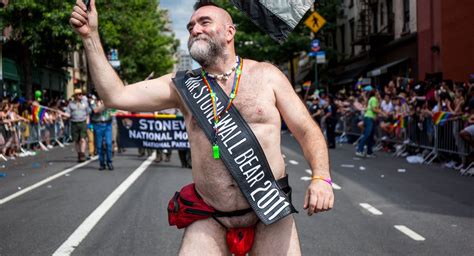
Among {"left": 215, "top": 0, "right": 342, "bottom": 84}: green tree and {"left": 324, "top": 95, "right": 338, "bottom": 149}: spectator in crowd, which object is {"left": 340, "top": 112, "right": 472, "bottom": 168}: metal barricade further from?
{"left": 215, "top": 0, "right": 342, "bottom": 84}: green tree

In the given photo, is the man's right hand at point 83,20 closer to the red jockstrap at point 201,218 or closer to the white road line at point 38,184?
the red jockstrap at point 201,218

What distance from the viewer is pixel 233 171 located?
11.0ft

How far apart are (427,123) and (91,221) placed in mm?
10861

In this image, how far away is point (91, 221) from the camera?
821 centimetres

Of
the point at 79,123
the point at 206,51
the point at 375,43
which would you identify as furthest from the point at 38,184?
the point at 375,43

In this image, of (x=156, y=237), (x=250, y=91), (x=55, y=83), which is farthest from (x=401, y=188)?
(x=55, y=83)

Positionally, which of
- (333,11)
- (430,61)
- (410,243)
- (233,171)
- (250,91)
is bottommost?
(410,243)

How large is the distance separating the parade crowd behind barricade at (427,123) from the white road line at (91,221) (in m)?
6.59

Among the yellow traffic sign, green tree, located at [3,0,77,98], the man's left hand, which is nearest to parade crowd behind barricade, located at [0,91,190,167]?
green tree, located at [3,0,77,98]

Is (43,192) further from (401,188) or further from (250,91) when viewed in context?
(250,91)

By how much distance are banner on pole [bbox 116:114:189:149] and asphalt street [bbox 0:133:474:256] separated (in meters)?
1.16

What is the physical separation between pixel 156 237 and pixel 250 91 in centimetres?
405

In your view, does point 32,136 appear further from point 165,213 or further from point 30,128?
point 165,213

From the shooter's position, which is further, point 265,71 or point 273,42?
point 273,42
